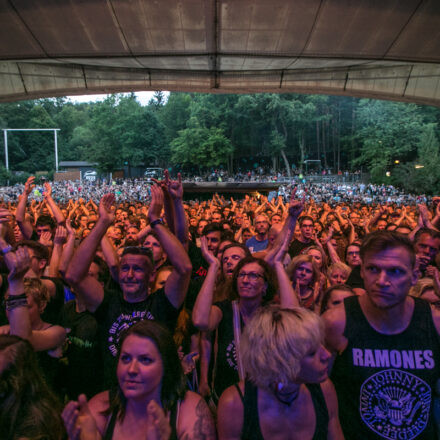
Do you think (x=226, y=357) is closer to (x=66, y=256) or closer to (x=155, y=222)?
(x=155, y=222)

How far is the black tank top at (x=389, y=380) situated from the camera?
2043 mm

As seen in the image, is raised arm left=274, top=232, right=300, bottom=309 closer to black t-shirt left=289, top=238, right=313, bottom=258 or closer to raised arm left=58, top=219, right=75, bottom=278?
raised arm left=58, top=219, right=75, bottom=278

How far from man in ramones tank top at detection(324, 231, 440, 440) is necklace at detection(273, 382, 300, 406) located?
425 millimetres

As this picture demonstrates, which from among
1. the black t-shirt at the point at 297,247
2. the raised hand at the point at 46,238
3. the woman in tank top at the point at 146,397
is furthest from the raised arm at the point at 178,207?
the black t-shirt at the point at 297,247

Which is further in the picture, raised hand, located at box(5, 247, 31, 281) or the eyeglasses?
the eyeglasses

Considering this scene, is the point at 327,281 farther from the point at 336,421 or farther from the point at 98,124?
the point at 98,124

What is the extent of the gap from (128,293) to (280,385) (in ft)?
4.82

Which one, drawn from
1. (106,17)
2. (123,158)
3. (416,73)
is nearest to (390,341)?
(106,17)

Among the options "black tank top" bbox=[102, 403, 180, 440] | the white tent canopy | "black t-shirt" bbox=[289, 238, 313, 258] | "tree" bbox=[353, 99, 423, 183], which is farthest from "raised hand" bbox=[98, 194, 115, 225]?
"tree" bbox=[353, 99, 423, 183]

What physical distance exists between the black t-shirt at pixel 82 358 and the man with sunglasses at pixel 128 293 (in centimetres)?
15

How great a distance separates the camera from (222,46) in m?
8.91

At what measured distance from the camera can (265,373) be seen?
177 centimetres

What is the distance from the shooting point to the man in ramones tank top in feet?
6.72

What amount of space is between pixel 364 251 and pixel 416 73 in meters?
9.74
